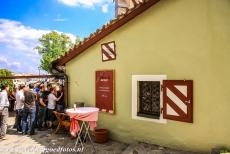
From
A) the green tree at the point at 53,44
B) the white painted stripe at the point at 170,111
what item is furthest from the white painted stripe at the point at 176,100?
the green tree at the point at 53,44

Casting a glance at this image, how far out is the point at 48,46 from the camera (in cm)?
4978

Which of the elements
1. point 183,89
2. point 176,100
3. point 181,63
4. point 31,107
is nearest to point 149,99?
point 176,100

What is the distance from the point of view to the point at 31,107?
1004 centimetres

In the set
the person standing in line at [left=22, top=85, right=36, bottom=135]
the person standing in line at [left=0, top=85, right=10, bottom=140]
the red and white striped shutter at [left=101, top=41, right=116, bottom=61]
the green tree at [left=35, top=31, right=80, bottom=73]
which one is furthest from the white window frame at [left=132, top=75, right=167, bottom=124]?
the green tree at [left=35, top=31, right=80, bottom=73]

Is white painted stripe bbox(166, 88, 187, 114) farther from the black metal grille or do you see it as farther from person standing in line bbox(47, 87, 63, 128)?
person standing in line bbox(47, 87, 63, 128)

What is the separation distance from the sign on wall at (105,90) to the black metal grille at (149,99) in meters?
1.18

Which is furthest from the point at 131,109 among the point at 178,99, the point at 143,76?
the point at 178,99

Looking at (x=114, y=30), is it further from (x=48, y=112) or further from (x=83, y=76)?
(x=48, y=112)

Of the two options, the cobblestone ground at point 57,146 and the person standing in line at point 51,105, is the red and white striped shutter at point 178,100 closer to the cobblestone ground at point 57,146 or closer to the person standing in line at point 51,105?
the cobblestone ground at point 57,146

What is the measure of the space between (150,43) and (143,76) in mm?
1047

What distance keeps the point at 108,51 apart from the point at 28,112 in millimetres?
4130

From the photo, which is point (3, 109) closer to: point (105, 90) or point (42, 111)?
point (42, 111)

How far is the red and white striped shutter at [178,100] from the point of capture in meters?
6.75

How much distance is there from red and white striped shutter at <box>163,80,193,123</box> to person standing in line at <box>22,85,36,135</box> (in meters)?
5.37
